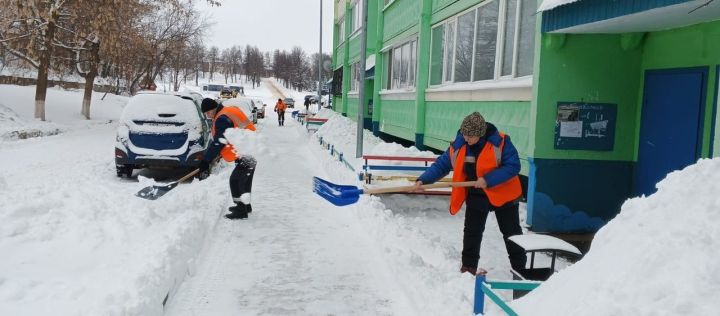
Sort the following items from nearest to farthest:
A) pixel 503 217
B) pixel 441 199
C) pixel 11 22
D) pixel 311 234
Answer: pixel 503 217, pixel 311 234, pixel 441 199, pixel 11 22

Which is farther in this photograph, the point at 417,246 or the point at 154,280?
the point at 417,246

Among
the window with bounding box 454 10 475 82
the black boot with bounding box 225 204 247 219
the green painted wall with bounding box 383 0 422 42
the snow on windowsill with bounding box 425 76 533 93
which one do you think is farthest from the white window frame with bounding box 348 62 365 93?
the black boot with bounding box 225 204 247 219

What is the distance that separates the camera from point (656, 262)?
2457 millimetres

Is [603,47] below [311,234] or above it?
above

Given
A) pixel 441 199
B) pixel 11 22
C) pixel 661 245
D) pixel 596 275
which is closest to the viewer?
pixel 661 245

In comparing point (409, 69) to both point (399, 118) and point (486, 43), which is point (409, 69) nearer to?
point (399, 118)

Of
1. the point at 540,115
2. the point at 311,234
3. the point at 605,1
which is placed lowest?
the point at 311,234

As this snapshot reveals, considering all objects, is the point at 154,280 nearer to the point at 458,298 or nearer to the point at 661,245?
the point at 458,298

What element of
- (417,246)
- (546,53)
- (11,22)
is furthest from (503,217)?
(11,22)

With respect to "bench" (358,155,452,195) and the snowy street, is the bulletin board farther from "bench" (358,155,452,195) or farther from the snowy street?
"bench" (358,155,452,195)

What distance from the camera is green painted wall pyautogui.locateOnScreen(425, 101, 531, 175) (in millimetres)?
7812

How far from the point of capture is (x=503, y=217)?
4.90 m

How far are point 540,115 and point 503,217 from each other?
7.73 ft

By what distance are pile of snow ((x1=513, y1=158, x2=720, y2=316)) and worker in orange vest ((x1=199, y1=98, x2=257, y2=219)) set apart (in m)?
4.67
